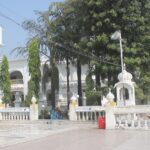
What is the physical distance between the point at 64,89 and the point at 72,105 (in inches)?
970

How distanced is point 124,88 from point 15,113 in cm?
965

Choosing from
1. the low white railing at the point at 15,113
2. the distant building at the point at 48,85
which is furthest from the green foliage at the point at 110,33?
the distant building at the point at 48,85

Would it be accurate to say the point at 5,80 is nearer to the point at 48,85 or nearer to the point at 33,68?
the point at 33,68

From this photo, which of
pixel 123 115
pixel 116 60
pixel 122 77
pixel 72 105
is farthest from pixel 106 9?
pixel 123 115

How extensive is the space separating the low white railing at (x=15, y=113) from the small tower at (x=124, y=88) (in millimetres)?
7863

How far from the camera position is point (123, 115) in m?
23.9

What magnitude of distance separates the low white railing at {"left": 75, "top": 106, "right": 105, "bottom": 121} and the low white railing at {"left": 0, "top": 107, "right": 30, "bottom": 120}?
512cm

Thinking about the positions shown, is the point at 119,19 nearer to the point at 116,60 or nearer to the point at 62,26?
the point at 116,60

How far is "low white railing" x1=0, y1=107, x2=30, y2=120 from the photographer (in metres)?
34.5

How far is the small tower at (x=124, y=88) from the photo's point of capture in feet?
105

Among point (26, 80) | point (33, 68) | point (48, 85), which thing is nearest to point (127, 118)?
point (33, 68)

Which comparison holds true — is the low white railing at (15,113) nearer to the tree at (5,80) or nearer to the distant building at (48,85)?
the tree at (5,80)

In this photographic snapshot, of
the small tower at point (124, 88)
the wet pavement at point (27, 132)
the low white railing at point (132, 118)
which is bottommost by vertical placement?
the wet pavement at point (27, 132)

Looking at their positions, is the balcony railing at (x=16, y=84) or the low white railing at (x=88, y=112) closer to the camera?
the low white railing at (x=88, y=112)
